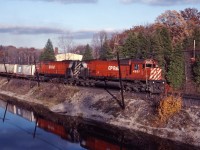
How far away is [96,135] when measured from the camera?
2738 centimetres

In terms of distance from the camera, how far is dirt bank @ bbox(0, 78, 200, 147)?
81.7ft

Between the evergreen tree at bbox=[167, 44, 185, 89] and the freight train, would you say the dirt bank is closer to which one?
the freight train

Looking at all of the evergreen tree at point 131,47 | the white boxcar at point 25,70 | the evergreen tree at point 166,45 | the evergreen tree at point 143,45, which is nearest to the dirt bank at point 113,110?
the white boxcar at point 25,70

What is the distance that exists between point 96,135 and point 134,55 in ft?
155

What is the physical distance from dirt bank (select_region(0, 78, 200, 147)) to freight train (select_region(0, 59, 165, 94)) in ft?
9.91

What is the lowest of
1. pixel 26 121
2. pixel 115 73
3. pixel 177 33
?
pixel 26 121

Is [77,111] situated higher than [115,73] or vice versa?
[115,73]

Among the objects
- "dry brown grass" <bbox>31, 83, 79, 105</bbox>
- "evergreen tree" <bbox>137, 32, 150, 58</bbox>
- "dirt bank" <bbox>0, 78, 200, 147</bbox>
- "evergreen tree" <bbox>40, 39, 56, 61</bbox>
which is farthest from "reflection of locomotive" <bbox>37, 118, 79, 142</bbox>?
"evergreen tree" <bbox>40, 39, 56, 61</bbox>

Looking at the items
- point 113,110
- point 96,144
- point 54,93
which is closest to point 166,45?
point 54,93

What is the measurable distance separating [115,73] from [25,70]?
32630mm

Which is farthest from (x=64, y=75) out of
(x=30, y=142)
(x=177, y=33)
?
(x=177, y=33)

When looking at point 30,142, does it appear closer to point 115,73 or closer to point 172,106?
point 172,106

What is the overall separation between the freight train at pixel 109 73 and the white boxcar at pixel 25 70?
3.13m

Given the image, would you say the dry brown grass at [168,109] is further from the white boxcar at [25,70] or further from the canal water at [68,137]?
the white boxcar at [25,70]
